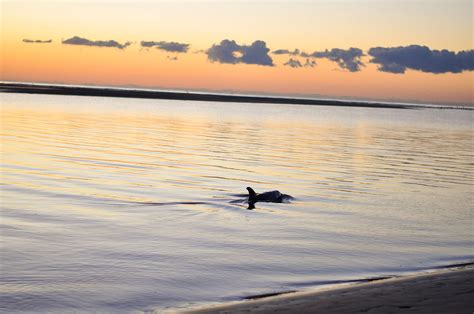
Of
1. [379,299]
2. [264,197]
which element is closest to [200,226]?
[264,197]

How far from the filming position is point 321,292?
944cm

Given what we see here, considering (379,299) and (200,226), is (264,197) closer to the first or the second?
(200,226)

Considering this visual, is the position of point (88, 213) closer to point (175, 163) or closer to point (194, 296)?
point (194, 296)

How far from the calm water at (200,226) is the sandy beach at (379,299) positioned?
86 centimetres

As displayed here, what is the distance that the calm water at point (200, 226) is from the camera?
1005 cm

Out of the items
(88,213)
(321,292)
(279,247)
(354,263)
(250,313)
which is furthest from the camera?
(88,213)

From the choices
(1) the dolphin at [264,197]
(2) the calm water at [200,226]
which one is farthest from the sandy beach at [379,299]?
(1) the dolphin at [264,197]

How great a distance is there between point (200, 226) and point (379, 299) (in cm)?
713

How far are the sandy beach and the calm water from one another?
33.7 inches

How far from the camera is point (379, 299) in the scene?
8.66 metres

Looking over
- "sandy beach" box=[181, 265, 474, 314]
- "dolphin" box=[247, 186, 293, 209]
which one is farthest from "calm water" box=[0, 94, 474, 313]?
"sandy beach" box=[181, 265, 474, 314]

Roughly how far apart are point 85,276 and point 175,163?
59.9 feet

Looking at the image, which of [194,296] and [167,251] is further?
[167,251]

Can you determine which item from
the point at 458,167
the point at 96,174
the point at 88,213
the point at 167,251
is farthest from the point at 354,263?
the point at 458,167
